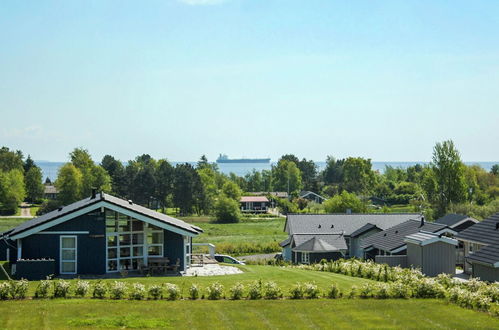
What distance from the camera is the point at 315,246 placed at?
43.0 meters

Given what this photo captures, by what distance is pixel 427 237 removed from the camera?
33.2 meters

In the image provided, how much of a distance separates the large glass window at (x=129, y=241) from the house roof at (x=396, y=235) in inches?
695

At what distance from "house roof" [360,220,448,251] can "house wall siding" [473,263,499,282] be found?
8144 mm

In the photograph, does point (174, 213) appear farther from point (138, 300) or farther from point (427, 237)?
point (138, 300)

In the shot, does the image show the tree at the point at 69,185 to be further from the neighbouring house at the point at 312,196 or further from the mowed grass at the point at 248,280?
the mowed grass at the point at 248,280

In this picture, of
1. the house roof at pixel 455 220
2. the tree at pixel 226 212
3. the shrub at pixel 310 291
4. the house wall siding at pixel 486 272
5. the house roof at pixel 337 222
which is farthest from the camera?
the tree at pixel 226 212

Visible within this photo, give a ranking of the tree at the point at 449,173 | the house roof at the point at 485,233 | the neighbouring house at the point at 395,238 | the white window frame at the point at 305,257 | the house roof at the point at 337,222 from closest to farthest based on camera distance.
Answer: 1. the house roof at the point at 485,233
2. the neighbouring house at the point at 395,238
3. the white window frame at the point at 305,257
4. the house roof at the point at 337,222
5. the tree at the point at 449,173

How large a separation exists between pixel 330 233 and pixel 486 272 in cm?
2038

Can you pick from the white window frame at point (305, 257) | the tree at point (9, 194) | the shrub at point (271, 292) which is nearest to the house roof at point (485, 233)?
the white window frame at point (305, 257)

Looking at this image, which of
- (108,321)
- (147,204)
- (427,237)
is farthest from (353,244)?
(147,204)

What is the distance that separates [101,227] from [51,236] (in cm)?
216

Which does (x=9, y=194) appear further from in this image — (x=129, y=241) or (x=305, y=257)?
(x=129, y=241)

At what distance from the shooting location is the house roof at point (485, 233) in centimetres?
3066

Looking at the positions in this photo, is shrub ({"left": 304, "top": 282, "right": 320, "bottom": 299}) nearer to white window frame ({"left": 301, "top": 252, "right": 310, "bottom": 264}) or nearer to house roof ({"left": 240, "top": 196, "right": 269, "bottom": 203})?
white window frame ({"left": 301, "top": 252, "right": 310, "bottom": 264})
